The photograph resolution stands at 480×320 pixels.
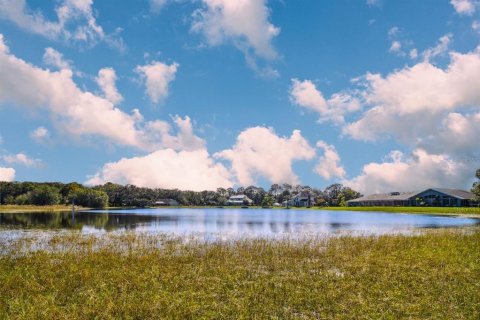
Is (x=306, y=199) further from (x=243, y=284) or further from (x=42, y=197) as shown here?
(x=243, y=284)

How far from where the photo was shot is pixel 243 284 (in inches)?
567

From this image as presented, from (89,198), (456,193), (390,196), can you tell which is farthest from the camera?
(390,196)

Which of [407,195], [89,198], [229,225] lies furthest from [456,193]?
[89,198]

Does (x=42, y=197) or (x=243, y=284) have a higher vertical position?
(x=42, y=197)

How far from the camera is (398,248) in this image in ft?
80.5

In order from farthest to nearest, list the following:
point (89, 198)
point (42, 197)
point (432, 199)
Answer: point (89, 198) → point (432, 199) → point (42, 197)

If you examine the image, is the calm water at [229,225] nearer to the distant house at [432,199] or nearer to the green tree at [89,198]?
the distant house at [432,199]

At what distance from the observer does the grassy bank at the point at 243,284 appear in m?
11.4

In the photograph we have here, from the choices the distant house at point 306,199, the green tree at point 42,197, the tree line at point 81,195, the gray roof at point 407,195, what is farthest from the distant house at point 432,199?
the green tree at point 42,197

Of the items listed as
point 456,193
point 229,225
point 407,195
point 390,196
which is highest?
point 456,193

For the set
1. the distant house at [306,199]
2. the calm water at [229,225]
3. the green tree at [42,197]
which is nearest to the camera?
the calm water at [229,225]

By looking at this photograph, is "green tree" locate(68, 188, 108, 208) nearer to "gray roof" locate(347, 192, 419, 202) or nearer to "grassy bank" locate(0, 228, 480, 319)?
"gray roof" locate(347, 192, 419, 202)

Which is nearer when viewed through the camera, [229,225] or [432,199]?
[229,225]

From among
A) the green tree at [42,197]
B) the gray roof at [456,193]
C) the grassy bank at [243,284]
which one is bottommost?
the grassy bank at [243,284]
